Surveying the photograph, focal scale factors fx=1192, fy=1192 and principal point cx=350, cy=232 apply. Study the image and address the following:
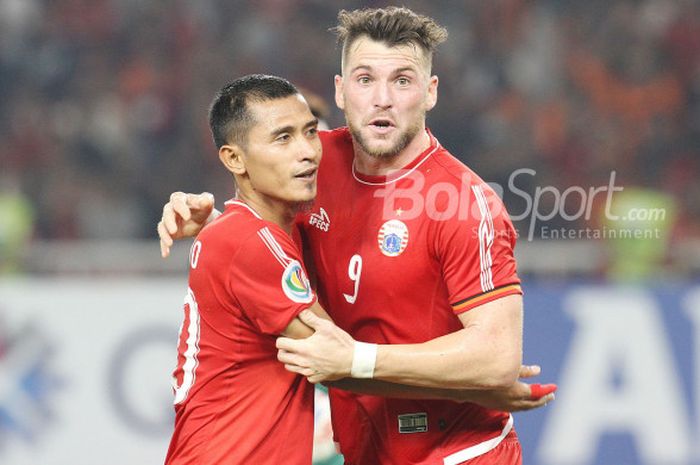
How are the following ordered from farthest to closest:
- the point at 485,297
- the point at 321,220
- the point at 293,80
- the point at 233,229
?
the point at 293,80, the point at 321,220, the point at 485,297, the point at 233,229

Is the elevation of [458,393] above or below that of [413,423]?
above

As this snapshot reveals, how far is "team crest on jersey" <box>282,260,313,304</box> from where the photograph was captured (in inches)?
177

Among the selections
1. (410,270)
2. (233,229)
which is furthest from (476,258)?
(233,229)

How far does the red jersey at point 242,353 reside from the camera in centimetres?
449

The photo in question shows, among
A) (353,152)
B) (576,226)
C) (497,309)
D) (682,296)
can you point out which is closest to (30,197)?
(576,226)

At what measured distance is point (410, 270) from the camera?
493cm

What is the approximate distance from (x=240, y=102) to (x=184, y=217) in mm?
656

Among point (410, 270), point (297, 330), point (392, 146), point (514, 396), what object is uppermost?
point (392, 146)

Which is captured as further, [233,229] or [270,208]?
[270,208]

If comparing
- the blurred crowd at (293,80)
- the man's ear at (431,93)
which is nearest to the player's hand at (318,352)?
the man's ear at (431,93)

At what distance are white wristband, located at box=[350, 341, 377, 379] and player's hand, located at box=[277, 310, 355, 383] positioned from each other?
A: 0.06 ft

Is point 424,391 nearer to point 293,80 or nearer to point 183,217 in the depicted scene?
point 183,217

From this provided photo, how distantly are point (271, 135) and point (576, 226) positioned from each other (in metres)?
6.70

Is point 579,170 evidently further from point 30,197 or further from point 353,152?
point 353,152
